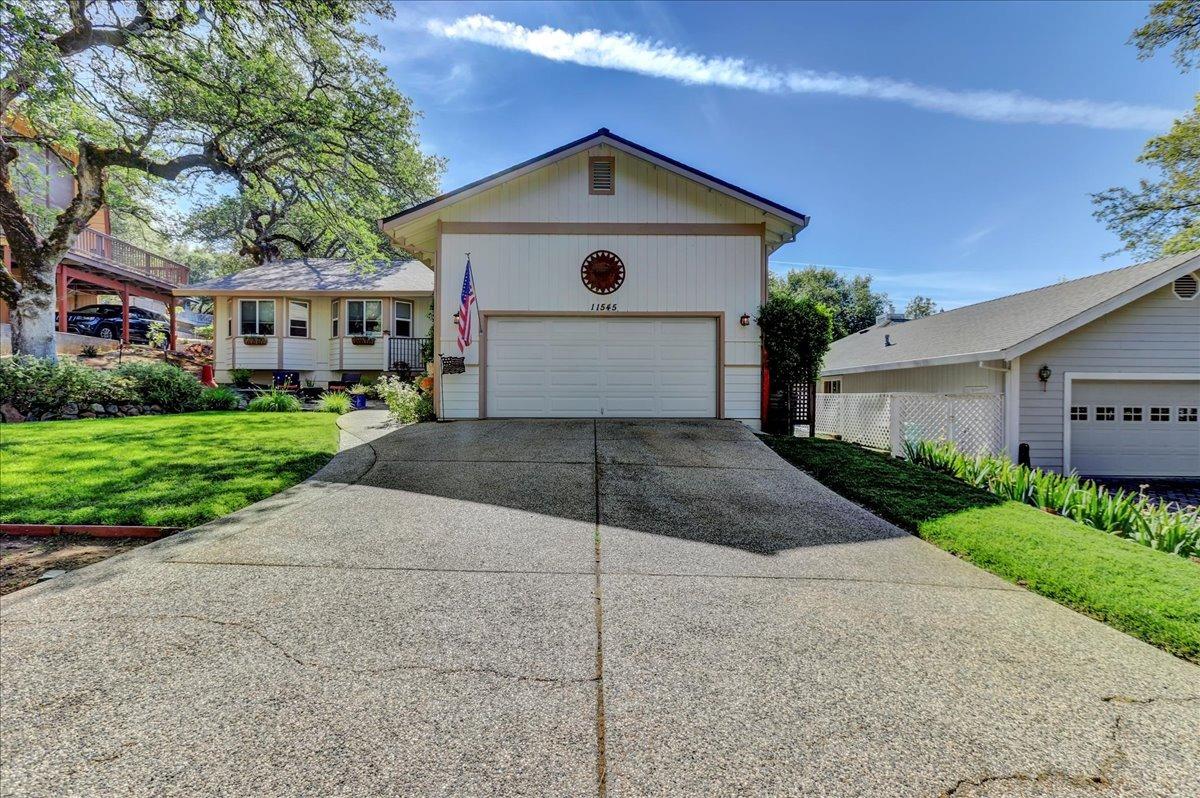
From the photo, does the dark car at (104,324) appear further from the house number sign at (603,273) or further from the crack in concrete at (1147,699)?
the crack in concrete at (1147,699)

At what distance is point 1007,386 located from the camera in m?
10.8

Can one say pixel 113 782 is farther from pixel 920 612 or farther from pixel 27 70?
pixel 27 70

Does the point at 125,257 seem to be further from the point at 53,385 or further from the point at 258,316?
the point at 53,385

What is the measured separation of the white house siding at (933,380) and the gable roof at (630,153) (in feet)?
19.3

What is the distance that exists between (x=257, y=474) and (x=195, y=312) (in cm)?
6030

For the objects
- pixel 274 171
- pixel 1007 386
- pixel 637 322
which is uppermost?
pixel 274 171

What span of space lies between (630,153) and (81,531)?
955 centimetres

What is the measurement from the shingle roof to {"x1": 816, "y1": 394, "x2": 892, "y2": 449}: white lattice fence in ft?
45.6

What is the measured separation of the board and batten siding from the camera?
33.0ft

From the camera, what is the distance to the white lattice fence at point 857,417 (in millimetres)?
12492

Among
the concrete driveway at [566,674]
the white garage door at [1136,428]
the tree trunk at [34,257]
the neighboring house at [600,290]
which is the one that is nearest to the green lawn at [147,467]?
the concrete driveway at [566,674]

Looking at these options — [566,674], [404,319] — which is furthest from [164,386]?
[566,674]

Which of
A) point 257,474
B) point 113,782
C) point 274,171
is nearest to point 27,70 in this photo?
point 274,171

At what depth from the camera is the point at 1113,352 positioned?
10758mm
